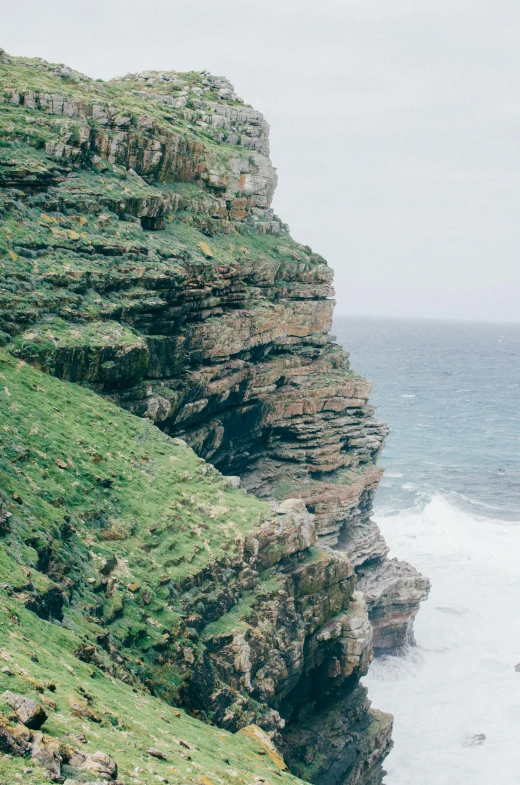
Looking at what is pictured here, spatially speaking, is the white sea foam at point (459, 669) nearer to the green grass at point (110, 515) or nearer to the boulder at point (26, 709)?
the green grass at point (110, 515)

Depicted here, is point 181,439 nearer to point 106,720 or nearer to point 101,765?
point 106,720

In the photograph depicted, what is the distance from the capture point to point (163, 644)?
913 inches

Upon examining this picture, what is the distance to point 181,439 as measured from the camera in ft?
127

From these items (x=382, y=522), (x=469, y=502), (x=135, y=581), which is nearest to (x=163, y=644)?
(x=135, y=581)

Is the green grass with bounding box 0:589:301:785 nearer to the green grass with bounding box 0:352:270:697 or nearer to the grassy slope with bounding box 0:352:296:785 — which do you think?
the grassy slope with bounding box 0:352:296:785

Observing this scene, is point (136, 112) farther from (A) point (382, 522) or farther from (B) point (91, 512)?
(A) point (382, 522)

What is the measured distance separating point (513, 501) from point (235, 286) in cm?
5087

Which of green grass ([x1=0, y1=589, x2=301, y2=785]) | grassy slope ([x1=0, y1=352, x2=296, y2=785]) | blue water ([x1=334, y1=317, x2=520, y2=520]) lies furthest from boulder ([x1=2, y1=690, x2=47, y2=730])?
blue water ([x1=334, y1=317, x2=520, y2=520])

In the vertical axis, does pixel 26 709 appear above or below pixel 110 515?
above

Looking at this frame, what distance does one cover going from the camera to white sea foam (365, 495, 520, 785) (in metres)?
39.3

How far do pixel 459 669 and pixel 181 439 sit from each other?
26039mm

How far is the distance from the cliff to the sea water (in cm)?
431

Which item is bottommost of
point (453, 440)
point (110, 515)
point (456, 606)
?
point (456, 606)

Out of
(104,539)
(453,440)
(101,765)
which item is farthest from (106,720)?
(453,440)
